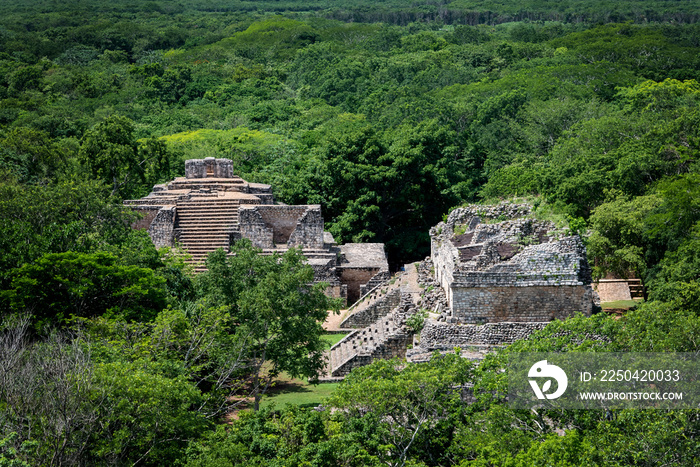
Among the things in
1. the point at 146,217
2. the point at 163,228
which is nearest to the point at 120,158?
the point at 146,217

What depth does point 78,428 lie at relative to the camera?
1923cm

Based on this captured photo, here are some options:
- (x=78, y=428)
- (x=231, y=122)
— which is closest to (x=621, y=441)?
(x=78, y=428)

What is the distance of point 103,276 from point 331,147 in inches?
782

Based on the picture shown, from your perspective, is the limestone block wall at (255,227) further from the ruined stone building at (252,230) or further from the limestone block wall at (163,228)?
the limestone block wall at (163,228)

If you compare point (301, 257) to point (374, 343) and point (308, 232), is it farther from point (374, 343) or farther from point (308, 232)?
point (308, 232)

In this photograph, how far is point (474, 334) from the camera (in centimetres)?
2630

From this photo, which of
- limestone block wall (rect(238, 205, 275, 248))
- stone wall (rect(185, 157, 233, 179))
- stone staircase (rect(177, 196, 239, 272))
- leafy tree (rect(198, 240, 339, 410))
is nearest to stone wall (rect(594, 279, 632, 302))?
leafy tree (rect(198, 240, 339, 410))

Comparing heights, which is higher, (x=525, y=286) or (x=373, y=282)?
(x=525, y=286)


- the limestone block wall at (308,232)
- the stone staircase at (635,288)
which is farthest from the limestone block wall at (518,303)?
the limestone block wall at (308,232)

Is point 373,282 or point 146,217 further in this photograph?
point 146,217

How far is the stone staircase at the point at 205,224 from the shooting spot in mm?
37250

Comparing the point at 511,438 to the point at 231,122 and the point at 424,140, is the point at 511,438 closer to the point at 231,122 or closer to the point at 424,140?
the point at 424,140

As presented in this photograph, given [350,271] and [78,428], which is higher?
[78,428]

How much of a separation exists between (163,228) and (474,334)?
1632cm
